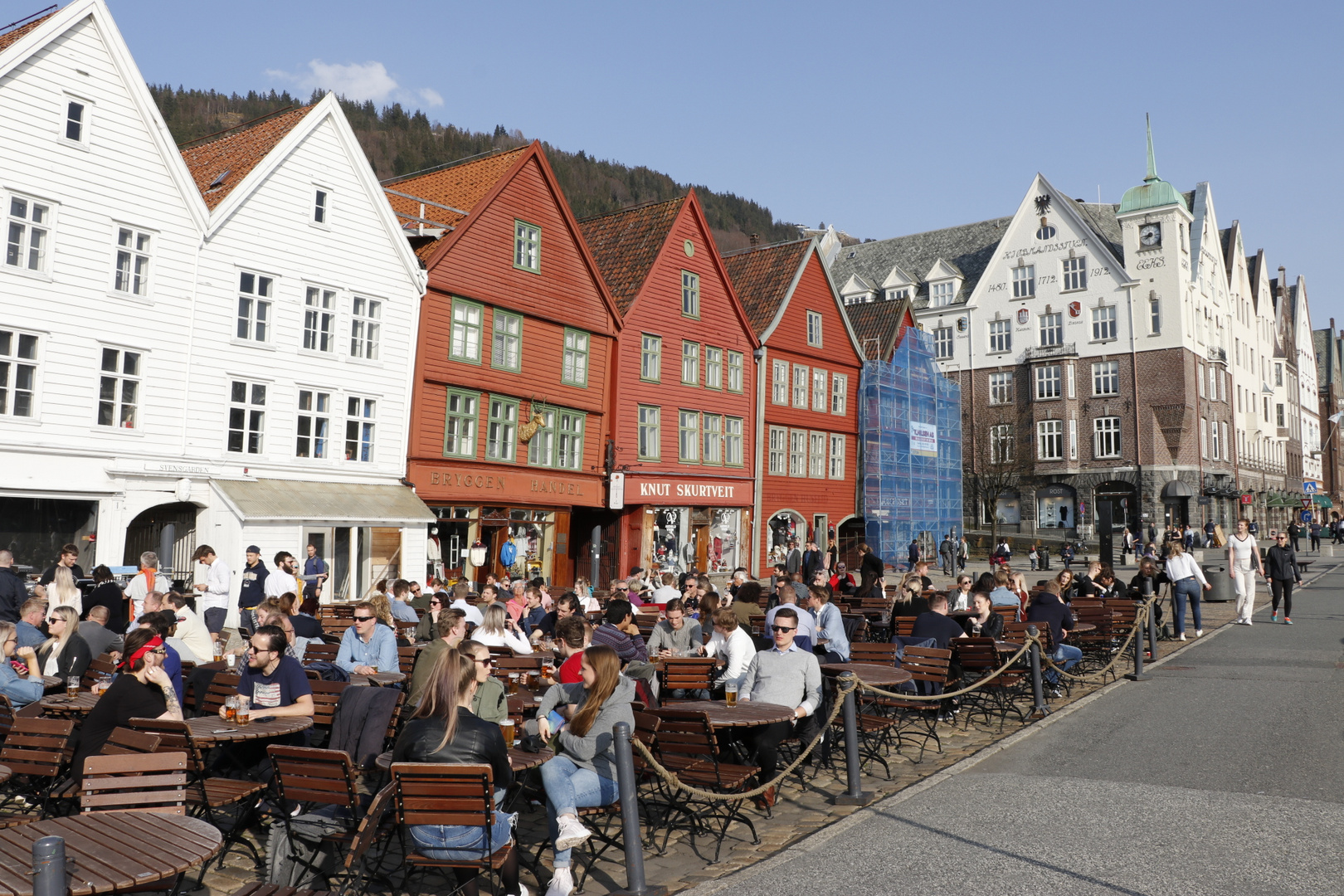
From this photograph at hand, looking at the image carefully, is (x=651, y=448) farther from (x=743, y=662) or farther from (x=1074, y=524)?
(x=1074, y=524)

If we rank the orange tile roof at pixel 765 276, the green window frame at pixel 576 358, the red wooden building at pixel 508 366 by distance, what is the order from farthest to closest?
the orange tile roof at pixel 765 276 → the green window frame at pixel 576 358 → the red wooden building at pixel 508 366

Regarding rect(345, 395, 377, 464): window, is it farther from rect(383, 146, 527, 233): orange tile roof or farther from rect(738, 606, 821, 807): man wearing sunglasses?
rect(738, 606, 821, 807): man wearing sunglasses

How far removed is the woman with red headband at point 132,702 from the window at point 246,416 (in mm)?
16057

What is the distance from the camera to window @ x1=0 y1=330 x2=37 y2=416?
18578 mm

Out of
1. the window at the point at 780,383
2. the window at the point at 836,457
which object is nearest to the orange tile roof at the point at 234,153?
the window at the point at 780,383

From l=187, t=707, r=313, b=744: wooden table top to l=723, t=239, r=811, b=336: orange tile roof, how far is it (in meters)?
30.7

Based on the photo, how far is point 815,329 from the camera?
39.2 meters

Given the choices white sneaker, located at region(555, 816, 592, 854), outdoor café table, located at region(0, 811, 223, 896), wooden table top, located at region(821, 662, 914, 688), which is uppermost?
wooden table top, located at region(821, 662, 914, 688)

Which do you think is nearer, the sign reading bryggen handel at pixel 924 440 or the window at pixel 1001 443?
the sign reading bryggen handel at pixel 924 440

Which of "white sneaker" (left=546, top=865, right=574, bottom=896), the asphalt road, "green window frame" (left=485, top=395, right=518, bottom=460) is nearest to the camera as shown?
"white sneaker" (left=546, top=865, right=574, bottom=896)

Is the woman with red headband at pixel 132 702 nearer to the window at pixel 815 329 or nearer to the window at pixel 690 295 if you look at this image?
the window at pixel 690 295

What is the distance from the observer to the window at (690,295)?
34.0 metres

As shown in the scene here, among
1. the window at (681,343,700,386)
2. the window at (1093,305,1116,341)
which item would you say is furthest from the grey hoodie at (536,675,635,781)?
the window at (1093,305,1116,341)

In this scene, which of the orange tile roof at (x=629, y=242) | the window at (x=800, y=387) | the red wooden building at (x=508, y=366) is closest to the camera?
the red wooden building at (x=508, y=366)
